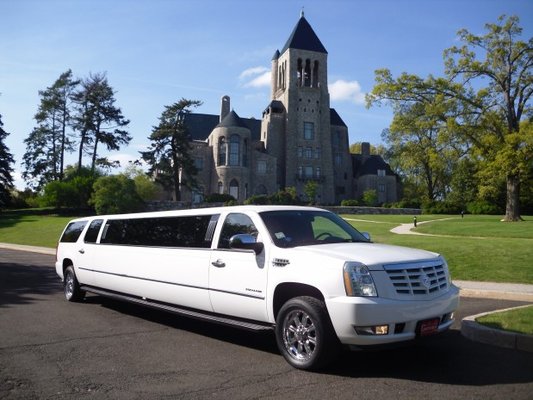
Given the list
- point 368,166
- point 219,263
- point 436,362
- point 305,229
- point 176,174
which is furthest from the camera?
point 368,166

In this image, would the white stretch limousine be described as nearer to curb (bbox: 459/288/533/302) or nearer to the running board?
the running board

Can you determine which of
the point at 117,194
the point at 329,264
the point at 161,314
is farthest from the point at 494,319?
the point at 117,194

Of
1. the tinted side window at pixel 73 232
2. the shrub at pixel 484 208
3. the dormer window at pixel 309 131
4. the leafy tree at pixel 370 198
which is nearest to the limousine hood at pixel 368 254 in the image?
the tinted side window at pixel 73 232

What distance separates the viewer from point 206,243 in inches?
261

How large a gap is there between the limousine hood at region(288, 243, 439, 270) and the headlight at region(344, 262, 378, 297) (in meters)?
0.09

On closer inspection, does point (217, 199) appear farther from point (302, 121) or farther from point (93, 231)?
point (93, 231)

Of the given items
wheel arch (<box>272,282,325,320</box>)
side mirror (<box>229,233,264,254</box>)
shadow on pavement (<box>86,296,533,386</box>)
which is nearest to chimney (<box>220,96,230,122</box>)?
shadow on pavement (<box>86,296,533,386</box>)

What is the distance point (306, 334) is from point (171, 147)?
184 feet

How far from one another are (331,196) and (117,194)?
3460 cm

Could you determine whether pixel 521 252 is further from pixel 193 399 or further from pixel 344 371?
pixel 193 399

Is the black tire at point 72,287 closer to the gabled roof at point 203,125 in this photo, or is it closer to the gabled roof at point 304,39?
the gabled roof at point 304,39

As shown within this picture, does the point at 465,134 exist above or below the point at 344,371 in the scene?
above

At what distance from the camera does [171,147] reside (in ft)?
194

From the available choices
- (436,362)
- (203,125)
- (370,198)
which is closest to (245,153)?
(203,125)
